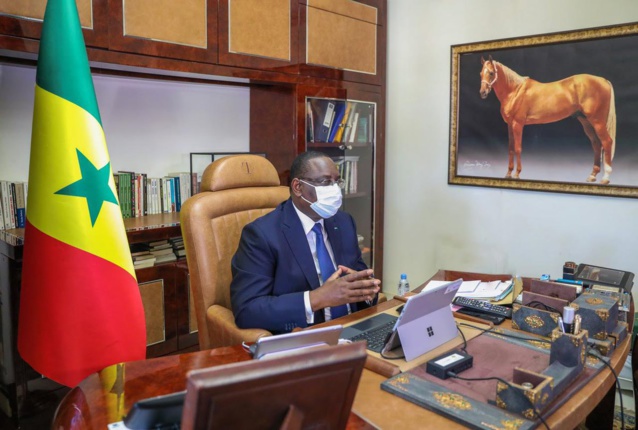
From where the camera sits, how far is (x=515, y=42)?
3.11m

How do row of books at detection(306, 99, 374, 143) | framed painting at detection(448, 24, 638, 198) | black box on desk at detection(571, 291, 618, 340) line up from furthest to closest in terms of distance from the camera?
1. row of books at detection(306, 99, 374, 143)
2. framed painting at detection(448, 24, 638, 198)
3. black box on desk at detection(571, 291, 618, 340)

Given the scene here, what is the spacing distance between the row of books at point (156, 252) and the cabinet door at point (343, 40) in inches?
50.4

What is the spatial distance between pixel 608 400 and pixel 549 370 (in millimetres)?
787

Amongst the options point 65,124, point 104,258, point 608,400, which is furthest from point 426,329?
point 65,124

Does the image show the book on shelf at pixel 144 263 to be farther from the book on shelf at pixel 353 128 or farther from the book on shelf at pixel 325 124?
the book on shelf at pixel 353 128

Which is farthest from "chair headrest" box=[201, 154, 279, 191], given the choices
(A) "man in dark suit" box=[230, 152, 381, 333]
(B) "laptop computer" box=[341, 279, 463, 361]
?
(B) "laptop computer" box=[341, 279, 463, 361]

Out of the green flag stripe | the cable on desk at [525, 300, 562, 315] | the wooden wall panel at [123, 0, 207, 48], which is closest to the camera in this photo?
the cable on desk at [525, 300, 562, 315]

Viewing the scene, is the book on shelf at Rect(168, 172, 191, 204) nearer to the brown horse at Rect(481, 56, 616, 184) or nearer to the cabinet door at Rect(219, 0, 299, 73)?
the cabinet door at Rect(219, 0, 299, 73)

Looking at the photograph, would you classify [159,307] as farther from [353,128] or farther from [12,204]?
[353,128]

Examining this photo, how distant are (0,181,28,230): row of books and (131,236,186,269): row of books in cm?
53

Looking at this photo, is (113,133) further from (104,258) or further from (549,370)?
(549,370)

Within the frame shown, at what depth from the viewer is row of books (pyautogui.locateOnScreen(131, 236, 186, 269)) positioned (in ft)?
8.49
